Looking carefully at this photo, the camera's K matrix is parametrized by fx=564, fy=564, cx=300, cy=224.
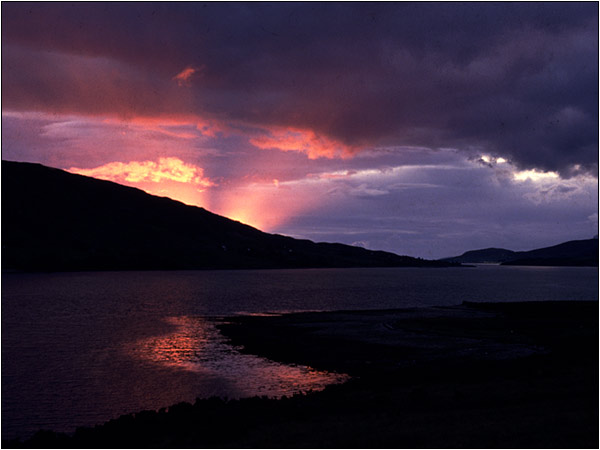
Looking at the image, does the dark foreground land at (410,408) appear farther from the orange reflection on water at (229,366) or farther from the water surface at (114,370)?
the water surface at (114,370)

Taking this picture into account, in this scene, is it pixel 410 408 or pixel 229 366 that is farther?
pixel 229 366

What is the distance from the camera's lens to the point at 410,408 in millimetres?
27859

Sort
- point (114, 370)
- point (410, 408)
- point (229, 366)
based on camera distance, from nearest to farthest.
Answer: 1. point (410, 408)
2. point (114, 370)
3. point (229, 366)

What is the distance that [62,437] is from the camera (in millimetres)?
26891

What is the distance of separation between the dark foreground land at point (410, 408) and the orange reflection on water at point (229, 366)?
2795mm

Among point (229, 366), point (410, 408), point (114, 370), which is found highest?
point (410, 408)

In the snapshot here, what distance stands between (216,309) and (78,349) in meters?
51.0

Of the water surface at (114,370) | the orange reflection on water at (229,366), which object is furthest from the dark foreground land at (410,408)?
the water surface at (114,370)

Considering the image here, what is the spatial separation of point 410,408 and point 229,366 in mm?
24712

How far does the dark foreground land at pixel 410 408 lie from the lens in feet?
73.3

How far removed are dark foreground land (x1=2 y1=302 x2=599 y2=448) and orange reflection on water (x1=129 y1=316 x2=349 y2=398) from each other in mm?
2795

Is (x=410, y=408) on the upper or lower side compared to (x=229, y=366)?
upper

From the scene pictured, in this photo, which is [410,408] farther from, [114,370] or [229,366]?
[114,370]

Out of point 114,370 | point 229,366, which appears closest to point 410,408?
point 229,366
